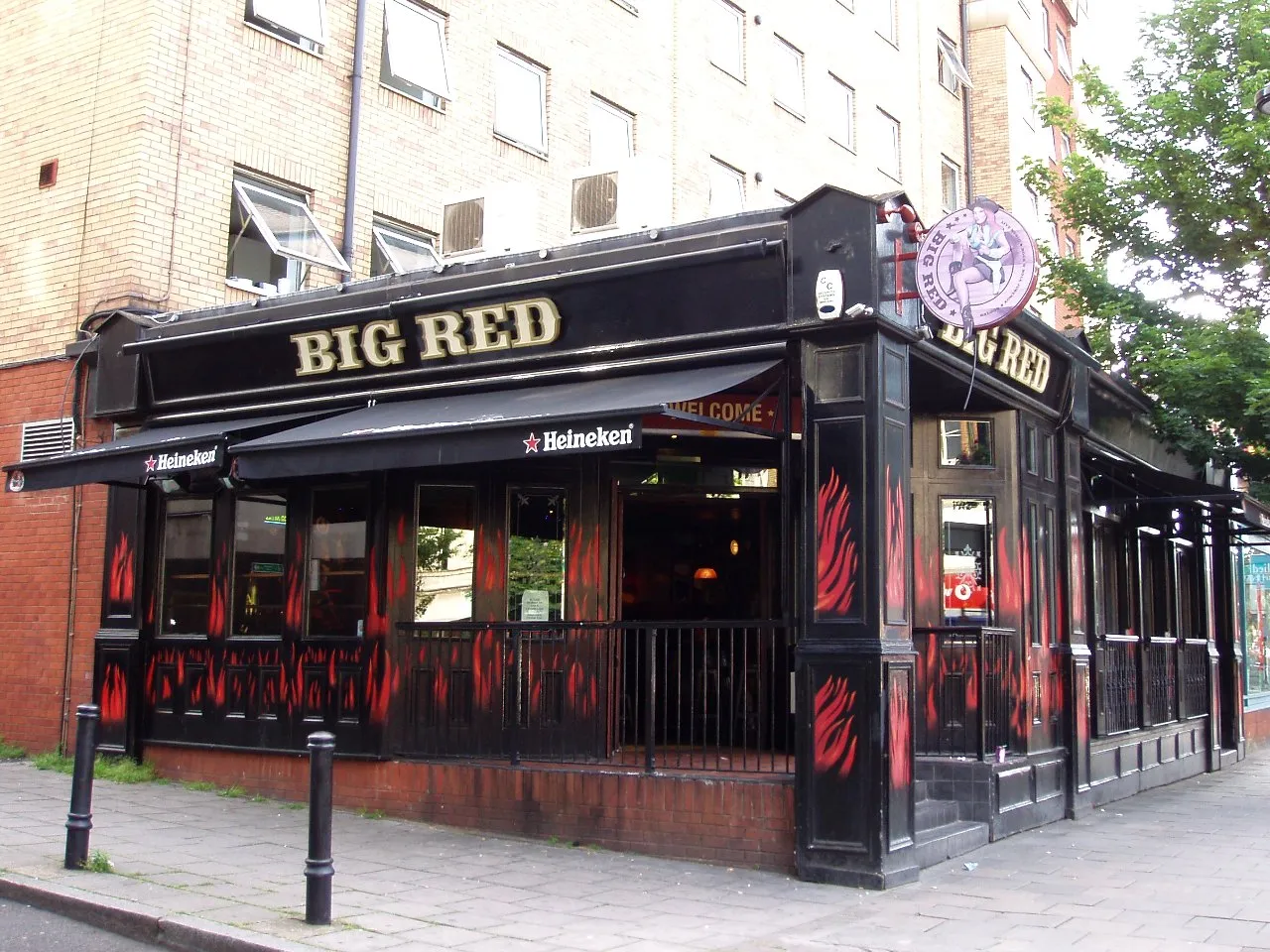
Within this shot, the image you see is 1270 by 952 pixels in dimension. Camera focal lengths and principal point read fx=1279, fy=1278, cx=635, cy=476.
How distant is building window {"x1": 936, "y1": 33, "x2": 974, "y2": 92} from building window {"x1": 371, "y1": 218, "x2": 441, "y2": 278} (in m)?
15.4

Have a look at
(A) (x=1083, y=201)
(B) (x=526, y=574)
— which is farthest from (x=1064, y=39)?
(B) (x=526, y=574)

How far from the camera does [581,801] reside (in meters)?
9.16

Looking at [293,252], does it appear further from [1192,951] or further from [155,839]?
[1192,951]

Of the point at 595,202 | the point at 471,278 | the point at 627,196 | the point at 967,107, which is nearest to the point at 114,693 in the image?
the point at 471,278

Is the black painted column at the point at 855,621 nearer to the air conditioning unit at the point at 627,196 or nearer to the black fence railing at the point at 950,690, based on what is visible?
the black fence railing at the point at 950,690

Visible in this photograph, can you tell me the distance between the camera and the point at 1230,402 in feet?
45.8

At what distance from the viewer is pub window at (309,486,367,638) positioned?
1076 cm

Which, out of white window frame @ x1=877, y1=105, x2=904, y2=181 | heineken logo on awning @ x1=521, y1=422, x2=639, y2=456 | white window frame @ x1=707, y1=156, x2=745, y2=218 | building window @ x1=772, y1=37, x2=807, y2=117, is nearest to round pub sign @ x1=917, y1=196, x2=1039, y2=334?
heineken logo on awning @ x1=521, y1=422, x2=639, y2=456

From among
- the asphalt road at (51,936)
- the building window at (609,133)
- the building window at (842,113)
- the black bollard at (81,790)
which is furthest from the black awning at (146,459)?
the building window at (842,113)

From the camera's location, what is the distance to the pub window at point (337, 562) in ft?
35.3

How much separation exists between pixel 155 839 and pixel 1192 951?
6494mm

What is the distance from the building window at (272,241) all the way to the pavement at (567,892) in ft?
18.3

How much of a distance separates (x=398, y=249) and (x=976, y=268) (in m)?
8.19

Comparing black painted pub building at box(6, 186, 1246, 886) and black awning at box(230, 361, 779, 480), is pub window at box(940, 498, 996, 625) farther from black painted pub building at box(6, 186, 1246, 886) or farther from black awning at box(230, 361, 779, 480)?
black awning at box(230, 361, 779, 480)
